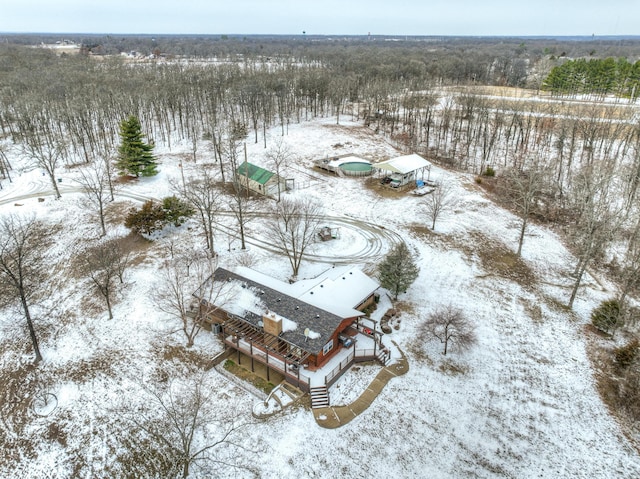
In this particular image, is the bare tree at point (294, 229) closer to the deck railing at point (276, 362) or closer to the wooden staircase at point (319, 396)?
the deck railing at point (276, 362)

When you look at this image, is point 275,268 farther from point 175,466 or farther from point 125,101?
point 125,101

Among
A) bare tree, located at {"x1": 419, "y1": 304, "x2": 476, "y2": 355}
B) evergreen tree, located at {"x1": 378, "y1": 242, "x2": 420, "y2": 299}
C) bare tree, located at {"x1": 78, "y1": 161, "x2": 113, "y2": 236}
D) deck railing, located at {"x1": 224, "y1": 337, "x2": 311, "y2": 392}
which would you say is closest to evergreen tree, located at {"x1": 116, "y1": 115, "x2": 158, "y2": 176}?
bare tree, located at {"x1": 78, "y1": 161, "x2": 113, "y2": 236}

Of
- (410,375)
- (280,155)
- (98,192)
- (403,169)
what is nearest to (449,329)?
(410,375)

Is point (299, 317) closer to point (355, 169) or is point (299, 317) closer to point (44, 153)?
point (355, 169)

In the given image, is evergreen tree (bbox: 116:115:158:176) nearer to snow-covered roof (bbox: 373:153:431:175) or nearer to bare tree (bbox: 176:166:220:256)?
bare tree (bbox: 176:166:220:256)

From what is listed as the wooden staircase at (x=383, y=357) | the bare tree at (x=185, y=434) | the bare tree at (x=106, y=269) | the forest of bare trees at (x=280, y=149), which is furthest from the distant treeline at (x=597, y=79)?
the bare tree at (x=185, y=434)
